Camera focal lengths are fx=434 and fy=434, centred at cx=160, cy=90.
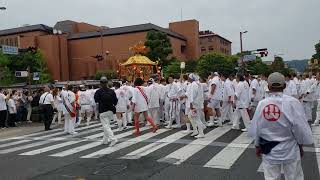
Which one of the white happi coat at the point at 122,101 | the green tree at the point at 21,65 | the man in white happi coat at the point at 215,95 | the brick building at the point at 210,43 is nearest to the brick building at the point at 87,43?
the green tree at the point at 21,65

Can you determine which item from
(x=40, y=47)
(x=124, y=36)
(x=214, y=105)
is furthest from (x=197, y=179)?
(x=40, y=47)

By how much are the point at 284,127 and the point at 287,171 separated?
51 centimetres

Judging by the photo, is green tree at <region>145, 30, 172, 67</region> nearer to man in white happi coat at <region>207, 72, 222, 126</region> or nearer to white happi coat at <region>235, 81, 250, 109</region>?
man in white happi coat at <region>207, 72, 222, 126</region>

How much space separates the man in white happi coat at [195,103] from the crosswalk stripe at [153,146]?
2.15 feet

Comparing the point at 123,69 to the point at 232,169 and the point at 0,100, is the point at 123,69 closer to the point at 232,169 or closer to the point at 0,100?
the point at 0,100

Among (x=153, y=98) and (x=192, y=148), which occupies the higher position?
(x=153, y=98)

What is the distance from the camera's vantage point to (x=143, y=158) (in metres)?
9.62

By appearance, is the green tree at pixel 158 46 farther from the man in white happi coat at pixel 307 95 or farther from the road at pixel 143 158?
the road at pixel 143 158

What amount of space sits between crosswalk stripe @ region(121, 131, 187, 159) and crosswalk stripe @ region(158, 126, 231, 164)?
675 millimetres

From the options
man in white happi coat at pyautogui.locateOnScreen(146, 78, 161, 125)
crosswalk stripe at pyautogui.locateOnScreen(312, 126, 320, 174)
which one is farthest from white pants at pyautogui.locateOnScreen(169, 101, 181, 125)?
crosswalk stripe at pyautogui.locateOnScreen(312, 126, 320, 174)

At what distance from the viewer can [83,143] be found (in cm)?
1276

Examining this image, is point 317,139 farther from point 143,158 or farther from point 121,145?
point 121,145

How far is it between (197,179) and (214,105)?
26.9 feet

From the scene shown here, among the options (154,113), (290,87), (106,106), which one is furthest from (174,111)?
(106,106)
